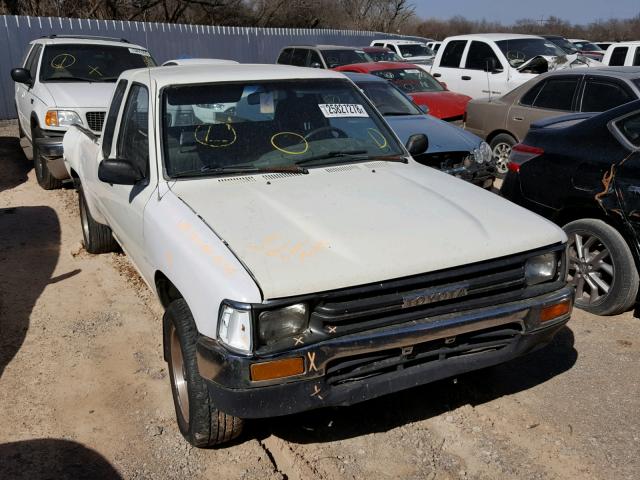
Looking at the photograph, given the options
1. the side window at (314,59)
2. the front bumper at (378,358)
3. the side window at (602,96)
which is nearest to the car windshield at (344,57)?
the side window at (314,59)

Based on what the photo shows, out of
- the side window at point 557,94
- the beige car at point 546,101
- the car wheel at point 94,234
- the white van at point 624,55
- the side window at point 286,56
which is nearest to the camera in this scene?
the car wheel at point 94,234

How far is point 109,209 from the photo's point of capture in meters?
4.66

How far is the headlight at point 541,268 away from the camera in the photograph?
3146 mm

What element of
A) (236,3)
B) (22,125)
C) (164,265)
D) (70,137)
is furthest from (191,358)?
(236,3)

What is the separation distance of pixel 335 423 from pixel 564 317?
135 centimetres

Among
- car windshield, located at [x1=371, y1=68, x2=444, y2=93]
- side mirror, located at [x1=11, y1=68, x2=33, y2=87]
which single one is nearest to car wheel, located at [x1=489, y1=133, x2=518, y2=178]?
car windshield, located at [x1=371, y1=68, x2=444, y2=93]

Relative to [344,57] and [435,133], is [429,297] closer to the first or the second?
[435,133]

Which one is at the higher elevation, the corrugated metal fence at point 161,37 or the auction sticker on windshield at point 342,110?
the auction sticker on windshield at point 342,110

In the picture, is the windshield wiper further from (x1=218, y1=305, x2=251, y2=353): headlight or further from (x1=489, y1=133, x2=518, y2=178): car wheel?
(x1=489, y1=133, x2=518, y2=178): car wheel

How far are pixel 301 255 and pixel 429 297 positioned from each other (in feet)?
1.98

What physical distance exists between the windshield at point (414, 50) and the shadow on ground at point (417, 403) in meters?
17.3

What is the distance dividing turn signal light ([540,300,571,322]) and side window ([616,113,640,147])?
5.89ft

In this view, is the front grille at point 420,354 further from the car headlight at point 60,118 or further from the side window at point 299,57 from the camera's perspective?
the side window at point 299,57

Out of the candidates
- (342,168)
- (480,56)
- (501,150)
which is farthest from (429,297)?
(480,56)
